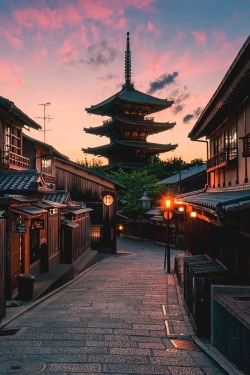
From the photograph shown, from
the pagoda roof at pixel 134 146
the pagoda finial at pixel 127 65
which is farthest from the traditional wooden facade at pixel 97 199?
the pagoda finial at pixel 127 65

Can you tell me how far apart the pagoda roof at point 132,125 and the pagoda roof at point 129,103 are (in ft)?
7.88

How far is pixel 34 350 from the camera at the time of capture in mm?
8367

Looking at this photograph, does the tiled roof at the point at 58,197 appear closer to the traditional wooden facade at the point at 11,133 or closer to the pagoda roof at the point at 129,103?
the traditional wooden facade at the point at 11,133

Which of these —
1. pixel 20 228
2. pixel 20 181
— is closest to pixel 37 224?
pixel 20 181

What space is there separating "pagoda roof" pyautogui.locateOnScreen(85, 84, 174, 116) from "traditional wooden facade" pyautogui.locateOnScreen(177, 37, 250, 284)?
38378 mm

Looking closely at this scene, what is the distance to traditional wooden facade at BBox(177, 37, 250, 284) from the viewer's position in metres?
9.48

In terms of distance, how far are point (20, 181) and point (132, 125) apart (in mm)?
41968

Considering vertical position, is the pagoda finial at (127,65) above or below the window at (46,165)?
above

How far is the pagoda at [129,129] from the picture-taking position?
189 ft

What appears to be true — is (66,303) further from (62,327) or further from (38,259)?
→ (38,259)

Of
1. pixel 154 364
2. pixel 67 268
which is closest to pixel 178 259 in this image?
pixel 67 268

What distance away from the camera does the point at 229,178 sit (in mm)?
15602

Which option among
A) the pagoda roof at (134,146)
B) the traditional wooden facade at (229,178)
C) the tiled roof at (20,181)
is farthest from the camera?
the pagoda roof at (134,146)

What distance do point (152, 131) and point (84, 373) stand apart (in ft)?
182
